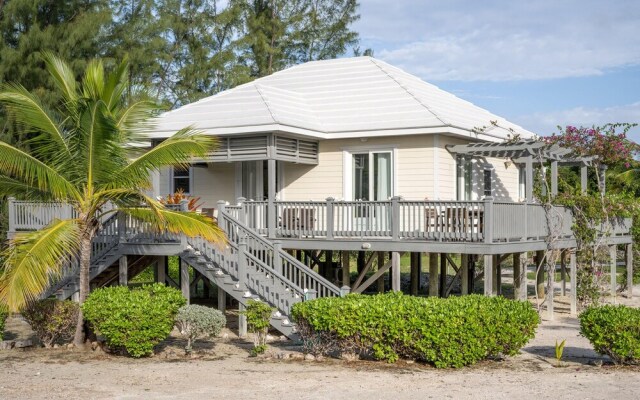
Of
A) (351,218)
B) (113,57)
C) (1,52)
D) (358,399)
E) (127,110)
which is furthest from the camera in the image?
(113,57)

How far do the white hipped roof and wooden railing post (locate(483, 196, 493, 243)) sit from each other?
3527mm

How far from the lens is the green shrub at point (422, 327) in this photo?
1396cm

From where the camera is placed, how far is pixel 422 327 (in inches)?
551

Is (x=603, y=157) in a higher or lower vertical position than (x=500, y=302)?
higher

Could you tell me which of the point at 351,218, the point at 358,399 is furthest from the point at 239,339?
the point at 358,399

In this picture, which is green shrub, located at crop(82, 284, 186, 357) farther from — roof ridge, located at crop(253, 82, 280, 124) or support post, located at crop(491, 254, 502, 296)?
support post, located at crop(491, 254, 502, 296)

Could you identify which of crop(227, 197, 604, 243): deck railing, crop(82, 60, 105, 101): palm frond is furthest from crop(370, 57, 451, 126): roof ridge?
crop(82, 60, 105, 101): palm frond

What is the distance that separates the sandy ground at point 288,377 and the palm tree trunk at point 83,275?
1.26ft

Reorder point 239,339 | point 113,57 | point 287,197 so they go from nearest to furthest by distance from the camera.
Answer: point 239,339
point 287,197
point 113,57

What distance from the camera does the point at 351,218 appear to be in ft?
64.7

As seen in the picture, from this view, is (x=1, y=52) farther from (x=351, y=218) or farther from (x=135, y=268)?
(x=351, y=218)

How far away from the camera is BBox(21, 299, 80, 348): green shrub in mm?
16531

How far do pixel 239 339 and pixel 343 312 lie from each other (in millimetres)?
4317

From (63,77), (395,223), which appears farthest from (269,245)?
(63,77)
